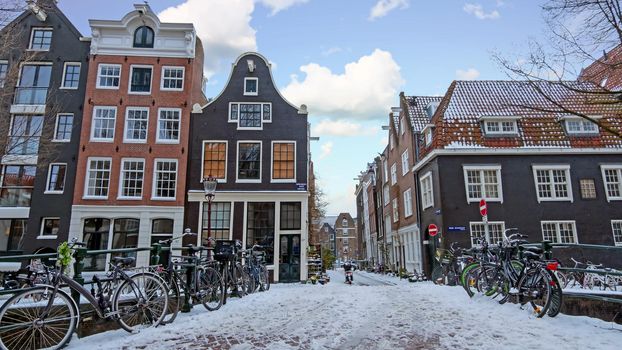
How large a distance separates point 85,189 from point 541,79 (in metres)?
22.8

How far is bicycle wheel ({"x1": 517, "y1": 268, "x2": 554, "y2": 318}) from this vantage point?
6.29 meters

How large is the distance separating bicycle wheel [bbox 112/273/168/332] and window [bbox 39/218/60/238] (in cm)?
1970

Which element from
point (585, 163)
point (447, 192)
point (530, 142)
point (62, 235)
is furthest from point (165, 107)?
point (585, 163)

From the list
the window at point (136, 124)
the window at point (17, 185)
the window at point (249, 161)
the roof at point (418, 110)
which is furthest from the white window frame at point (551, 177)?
the window at point (17, 185)

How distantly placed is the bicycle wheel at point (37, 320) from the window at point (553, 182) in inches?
910

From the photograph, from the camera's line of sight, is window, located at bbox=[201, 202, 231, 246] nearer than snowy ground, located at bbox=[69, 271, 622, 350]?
No

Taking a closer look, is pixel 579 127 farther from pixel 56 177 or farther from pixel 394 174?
pixel 56 177

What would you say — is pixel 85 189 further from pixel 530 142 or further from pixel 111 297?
pixel 530 142

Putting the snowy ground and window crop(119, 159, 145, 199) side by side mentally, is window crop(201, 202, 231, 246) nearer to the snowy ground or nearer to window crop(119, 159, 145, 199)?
window crop(119, 159, 145, 199)

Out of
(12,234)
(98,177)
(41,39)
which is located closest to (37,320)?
(98,177)

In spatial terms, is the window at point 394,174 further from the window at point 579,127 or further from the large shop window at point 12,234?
the large shop window at point 12,234

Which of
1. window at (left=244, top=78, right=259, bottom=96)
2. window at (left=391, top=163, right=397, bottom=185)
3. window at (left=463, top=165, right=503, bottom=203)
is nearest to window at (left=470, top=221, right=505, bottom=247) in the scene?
window at (left=463, top=165, right=503, bottom=203)

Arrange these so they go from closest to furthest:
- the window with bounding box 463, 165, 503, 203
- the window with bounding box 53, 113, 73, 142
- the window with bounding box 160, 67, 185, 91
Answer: the window with bounding box 463, 165, 503, 203, the window with bounding box 53, 113, 73, 142, the window with bounding box 160, 67, 185, 91

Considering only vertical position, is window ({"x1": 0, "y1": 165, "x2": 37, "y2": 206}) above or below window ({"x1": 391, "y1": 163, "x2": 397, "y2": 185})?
below
